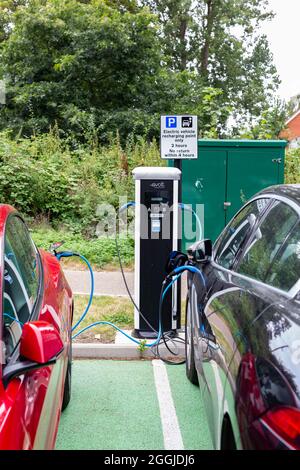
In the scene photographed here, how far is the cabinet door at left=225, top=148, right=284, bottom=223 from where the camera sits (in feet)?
26.3

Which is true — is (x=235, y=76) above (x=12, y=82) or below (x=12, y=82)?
above

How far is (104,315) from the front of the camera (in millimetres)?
5645

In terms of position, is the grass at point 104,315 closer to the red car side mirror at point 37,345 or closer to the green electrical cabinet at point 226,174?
the green electrical cabinet at point 226,174

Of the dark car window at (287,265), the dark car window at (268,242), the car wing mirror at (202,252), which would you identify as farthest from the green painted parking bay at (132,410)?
the dark car window at (287,265)

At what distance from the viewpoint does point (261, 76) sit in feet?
93.2

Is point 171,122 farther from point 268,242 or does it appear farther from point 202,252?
point 268,242

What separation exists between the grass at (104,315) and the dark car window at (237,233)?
199 centimetres

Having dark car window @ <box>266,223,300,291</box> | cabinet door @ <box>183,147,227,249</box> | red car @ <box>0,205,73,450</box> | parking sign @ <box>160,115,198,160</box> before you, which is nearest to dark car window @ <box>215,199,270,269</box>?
dark car window @ <box>266,223,300,291</box>

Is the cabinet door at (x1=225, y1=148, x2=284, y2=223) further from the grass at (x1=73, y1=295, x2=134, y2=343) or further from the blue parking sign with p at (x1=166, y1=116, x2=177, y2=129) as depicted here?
the blue parking sign with p at (x1=166, y1=116, x2=177, y2=129)

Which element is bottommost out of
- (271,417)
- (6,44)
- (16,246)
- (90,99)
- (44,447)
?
(44,447)

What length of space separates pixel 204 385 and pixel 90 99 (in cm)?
1565

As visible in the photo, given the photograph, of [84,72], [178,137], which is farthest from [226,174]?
[84,72]
